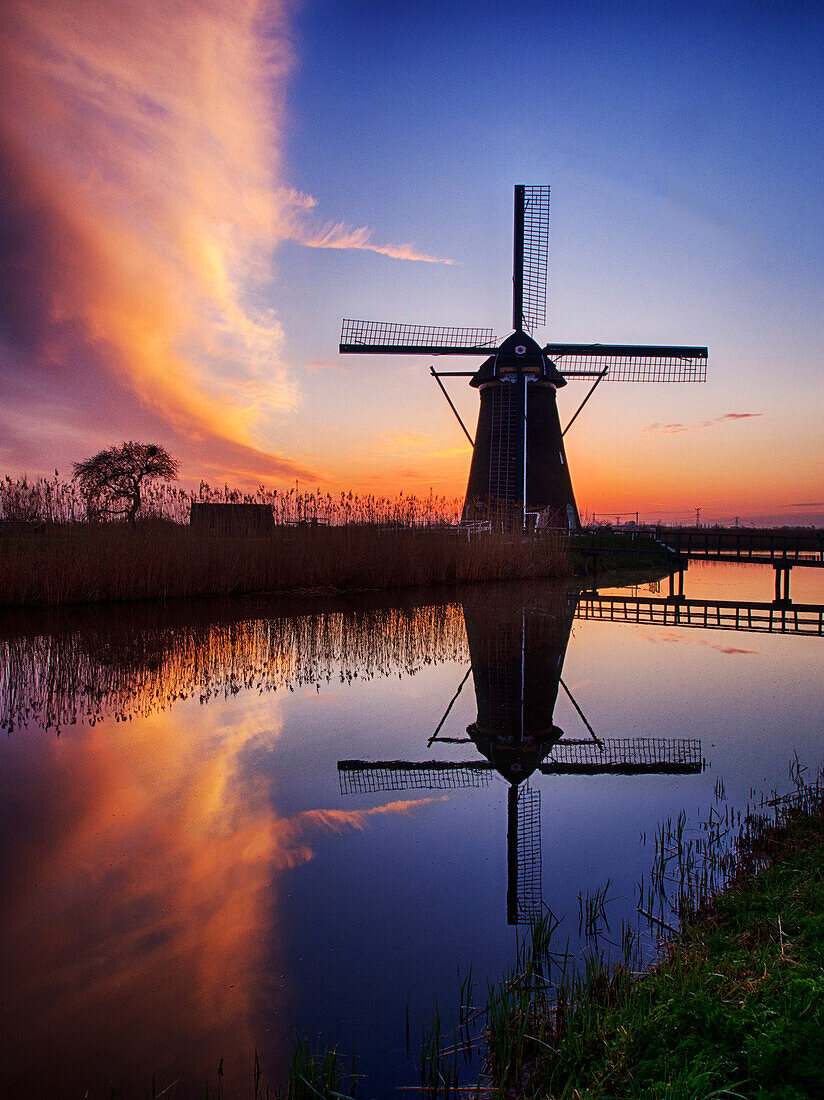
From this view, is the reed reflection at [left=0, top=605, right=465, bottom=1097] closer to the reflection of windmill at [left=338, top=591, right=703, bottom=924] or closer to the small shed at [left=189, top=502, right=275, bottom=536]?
the reflection of windmill at [left=338, top=591, right=703, bottom=924]

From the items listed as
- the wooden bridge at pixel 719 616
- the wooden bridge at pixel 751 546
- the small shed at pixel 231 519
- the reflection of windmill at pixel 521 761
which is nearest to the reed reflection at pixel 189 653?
the reflection of windmill at pixel 521 761

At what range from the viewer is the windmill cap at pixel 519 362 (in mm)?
19453

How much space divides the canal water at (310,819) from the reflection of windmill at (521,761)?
0.02 metres

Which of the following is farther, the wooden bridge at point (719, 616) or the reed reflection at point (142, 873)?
the wooden bridge at point (719, 616)

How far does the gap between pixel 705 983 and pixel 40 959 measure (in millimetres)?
2049

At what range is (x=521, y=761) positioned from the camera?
4520mm

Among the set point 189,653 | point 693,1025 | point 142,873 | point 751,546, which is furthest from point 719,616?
point 693,1025

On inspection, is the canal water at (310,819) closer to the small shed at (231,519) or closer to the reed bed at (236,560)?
the reed bed at (236,560)

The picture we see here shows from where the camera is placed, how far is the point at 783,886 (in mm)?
2660

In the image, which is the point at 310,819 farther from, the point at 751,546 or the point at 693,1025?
the point at 751,546

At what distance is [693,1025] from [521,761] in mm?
2775

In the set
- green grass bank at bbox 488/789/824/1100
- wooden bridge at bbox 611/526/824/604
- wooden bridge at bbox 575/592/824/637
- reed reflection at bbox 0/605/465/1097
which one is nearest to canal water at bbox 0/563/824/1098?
reed reflection at bbox 0/605/465/1097

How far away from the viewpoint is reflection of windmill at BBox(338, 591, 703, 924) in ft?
10.5

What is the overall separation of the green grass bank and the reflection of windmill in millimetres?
609
